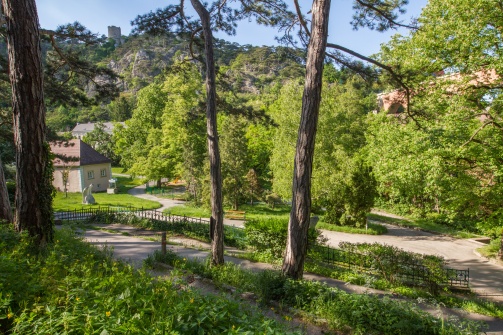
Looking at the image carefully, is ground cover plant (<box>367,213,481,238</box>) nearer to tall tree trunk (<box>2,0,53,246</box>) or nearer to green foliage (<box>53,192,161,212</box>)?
green foliage (<box>53,192,161,212</box>)

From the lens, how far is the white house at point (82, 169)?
36344 mm

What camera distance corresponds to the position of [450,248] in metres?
20.0

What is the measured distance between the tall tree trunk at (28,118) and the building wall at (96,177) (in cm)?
3233

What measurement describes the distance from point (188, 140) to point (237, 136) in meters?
5.85

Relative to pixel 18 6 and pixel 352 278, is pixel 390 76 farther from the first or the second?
pixel 18 6

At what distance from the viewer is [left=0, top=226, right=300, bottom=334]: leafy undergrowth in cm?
304

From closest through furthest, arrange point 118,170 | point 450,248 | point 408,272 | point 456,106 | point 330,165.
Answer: point 408,272 < point 456,106 < point 450,248 < point 330,165 < point 118,170

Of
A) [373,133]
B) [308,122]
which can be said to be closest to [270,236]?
[308,122]

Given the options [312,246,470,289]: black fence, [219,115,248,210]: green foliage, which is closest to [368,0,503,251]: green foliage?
[312,246,470,289]: black fence

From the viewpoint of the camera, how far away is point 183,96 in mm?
32406

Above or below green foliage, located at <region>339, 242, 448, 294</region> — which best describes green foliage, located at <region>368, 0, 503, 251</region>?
above

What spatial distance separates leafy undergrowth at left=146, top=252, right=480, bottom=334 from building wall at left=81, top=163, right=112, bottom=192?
33761 mm

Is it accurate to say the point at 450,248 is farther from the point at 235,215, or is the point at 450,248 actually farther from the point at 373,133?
the point at 235,215

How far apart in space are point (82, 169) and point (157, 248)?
27.0 meters
